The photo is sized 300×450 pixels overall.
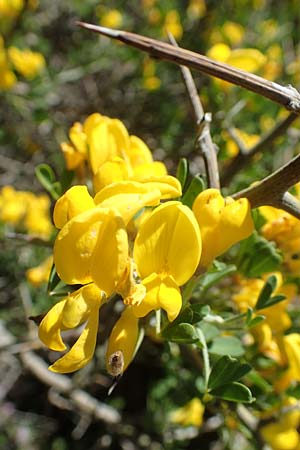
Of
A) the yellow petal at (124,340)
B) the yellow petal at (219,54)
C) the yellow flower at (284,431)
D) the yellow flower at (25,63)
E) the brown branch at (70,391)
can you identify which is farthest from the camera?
the yellow flower at (25,63)

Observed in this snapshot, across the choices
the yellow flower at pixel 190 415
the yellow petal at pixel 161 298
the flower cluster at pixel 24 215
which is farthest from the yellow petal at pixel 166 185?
the flower cluster at pixel 24 215

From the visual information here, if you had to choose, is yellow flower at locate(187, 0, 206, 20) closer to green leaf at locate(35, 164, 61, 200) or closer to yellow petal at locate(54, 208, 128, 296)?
green leaf at locate(35, 164, 61, 200)

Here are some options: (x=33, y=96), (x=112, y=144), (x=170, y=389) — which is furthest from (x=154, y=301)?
(x=33, y=96)

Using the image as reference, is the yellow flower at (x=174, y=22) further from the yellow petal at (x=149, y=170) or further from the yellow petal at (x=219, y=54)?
the yellow petal at (x=149, y=170)

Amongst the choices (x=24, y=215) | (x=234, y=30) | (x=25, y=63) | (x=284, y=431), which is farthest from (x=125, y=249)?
(x=234, y=30)

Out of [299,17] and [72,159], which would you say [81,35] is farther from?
[72,159]

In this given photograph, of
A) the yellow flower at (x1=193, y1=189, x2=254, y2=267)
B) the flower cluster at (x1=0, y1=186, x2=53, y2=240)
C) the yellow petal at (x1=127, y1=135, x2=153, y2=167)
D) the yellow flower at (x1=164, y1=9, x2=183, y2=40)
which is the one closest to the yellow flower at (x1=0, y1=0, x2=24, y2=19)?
the flower cluster at (x1=0, y1=186, x2=53, y2=240)
